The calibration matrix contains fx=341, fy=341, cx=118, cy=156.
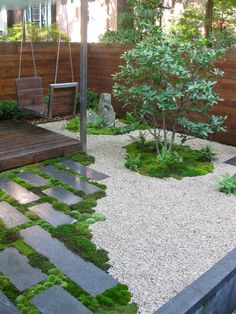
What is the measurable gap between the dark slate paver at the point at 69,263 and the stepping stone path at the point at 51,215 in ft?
0.60

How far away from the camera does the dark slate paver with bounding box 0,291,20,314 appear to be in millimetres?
2047

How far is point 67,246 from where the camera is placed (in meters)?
2.73

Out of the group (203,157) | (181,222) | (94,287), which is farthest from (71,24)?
(94,287)

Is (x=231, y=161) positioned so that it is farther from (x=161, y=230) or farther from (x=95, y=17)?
(x=95, y=17)

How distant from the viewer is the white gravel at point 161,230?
2.40 m

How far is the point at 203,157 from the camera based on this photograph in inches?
190

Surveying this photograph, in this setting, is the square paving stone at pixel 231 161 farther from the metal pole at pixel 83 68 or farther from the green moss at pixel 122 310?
the green moss at pixel 122 310

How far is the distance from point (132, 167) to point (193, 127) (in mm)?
949

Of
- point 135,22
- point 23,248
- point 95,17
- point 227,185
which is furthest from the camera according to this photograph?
point 95,17

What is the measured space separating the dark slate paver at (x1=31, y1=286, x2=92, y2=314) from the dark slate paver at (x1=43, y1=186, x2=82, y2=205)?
4.39 feet

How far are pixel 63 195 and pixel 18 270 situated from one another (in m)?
1.30

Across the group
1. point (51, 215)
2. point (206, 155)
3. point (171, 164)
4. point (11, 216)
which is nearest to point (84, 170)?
point (171, 164)

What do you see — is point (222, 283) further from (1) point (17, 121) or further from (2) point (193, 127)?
(1) point (17, 121)

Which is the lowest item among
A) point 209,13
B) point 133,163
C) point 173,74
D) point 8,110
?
point 133,163
